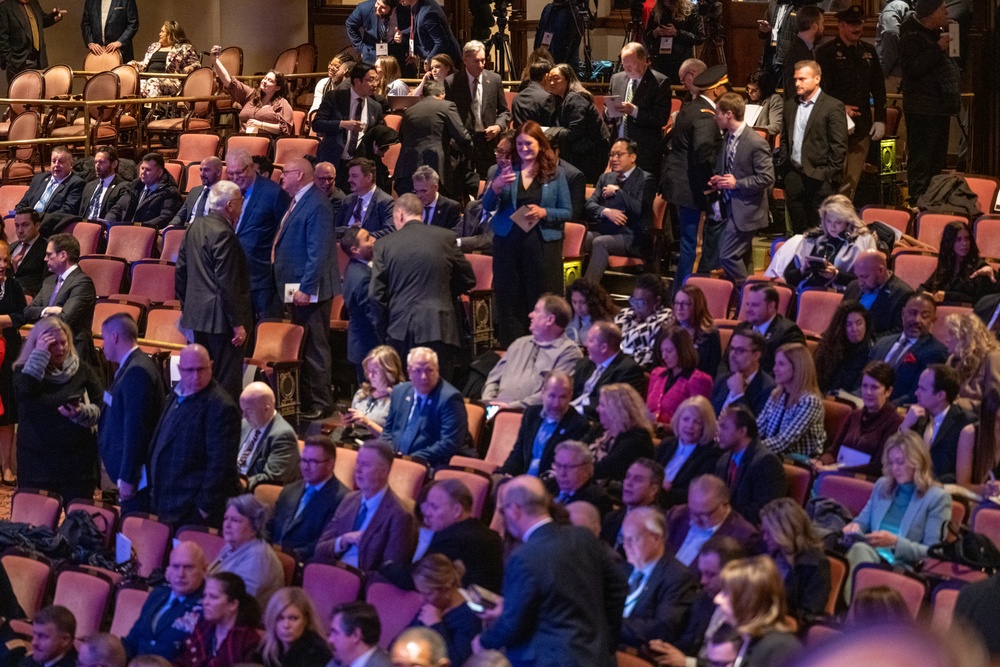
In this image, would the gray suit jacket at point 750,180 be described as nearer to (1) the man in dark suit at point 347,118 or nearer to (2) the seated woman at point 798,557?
(1) the man in dark suit at point 347,118

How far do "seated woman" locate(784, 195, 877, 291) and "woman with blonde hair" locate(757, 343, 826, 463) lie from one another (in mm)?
1543

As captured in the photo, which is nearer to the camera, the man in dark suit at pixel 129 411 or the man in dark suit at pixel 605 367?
the man in dark suit at pixel 129 411

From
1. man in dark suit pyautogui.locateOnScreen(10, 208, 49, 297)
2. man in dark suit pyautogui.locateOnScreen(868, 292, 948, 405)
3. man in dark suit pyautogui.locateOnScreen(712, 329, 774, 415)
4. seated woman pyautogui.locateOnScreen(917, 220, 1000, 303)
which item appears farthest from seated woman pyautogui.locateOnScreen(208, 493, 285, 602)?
man in dark suit pyautogui.locateOnScreen(10, 208, 49, 297)

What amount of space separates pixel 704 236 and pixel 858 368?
6.11 feet

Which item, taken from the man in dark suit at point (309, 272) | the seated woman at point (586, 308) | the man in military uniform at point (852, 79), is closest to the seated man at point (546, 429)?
the seated woman at point (586, 308)

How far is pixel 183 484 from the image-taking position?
16.5ft

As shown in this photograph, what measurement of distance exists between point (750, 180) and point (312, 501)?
3.28 meters

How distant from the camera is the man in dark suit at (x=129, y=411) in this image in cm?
518

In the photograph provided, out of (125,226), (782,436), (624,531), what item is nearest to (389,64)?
(125,226)

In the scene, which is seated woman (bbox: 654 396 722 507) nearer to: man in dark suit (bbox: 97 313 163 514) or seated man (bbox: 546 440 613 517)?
seated man (bbox: 546 440 613 517)

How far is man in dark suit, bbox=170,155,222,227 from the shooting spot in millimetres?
7172

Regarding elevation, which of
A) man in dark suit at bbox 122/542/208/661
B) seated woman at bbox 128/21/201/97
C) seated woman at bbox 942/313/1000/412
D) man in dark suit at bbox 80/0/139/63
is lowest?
man in dark suit at bbox 122/542/208/661

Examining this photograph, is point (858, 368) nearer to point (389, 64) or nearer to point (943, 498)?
point (943, 498)

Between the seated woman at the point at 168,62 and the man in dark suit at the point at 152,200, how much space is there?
121 inches
